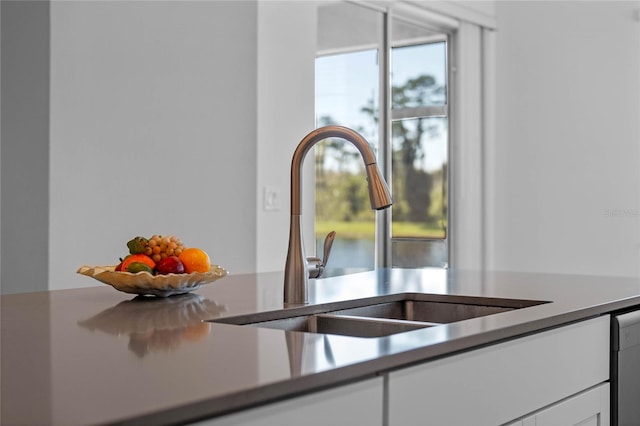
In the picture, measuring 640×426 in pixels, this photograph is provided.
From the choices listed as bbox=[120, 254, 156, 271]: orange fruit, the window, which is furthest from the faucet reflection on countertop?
the window

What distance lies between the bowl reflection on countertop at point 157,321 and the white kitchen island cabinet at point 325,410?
25 centimetres

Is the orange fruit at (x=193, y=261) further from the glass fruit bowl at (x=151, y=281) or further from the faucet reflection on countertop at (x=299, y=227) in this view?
the faucet reflection on countertop at (x=299, y=227)

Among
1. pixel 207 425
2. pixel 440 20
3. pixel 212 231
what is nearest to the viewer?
pixel 207 425

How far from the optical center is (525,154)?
17.4 feet

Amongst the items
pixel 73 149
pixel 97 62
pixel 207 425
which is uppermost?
pixel 97 62

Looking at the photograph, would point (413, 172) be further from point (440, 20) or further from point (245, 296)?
point (245, 296)

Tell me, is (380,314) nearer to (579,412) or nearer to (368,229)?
(579,412)

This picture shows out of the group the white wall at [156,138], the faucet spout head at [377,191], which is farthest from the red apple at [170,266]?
the white wall at [156,138]

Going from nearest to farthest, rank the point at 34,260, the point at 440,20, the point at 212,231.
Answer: the point at 34,260, the point at 212,231, the point at 440,20

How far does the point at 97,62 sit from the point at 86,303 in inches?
60.4

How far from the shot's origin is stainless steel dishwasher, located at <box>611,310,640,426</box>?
1.82 metres

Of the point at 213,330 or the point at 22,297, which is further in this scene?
the point at 22,297

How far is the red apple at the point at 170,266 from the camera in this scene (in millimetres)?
1764

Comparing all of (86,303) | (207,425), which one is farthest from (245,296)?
(207,425)
